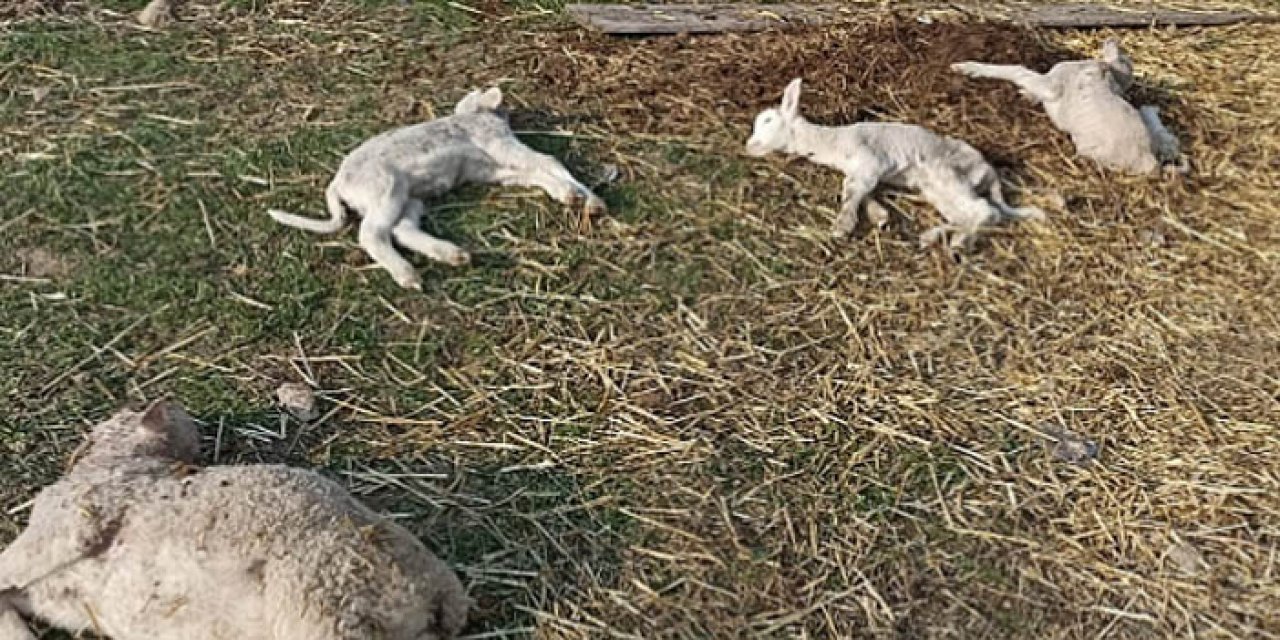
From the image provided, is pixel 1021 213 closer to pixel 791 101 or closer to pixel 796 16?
pixel 791 101

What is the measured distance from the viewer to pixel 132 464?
3.29 m

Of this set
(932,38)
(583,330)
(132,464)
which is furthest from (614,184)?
(132,464)

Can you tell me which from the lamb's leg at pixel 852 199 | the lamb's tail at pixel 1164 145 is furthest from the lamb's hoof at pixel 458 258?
the lamb's tail at pixel 1164 145

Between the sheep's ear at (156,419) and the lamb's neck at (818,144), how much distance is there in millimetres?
2716

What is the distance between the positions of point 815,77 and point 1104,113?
118 centimetres

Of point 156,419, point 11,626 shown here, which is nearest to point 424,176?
point 156,419

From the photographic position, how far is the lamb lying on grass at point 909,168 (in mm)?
5020

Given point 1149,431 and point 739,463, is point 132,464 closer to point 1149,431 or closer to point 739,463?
point 739,463

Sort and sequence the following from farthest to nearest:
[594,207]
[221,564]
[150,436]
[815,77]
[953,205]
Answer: [815,77]
[953,205]
[594,207]
[150,436]
[221,564]

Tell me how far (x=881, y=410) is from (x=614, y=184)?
1575 mm

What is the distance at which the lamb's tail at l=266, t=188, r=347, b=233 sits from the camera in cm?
466

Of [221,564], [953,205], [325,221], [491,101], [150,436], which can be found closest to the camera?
[221,564]

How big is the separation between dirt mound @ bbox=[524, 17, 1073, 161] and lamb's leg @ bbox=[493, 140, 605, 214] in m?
0.65

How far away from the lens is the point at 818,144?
17.3ft
